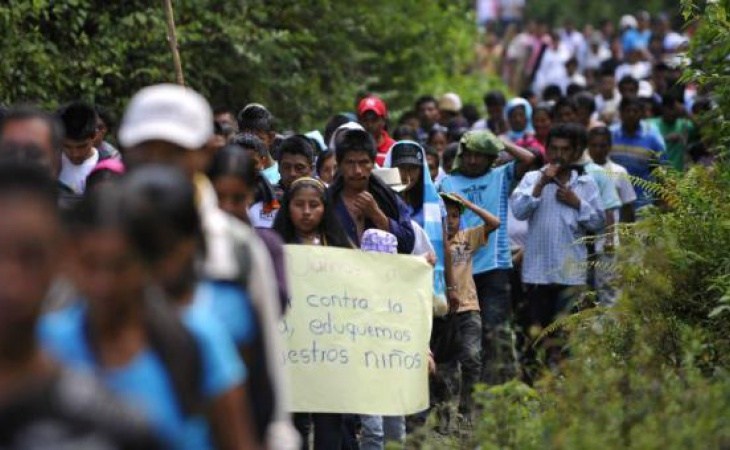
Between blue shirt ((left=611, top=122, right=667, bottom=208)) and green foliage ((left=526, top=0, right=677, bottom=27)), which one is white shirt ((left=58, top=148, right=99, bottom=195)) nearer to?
blue shirt ((left=611, top=122, right=667, bottom=208))

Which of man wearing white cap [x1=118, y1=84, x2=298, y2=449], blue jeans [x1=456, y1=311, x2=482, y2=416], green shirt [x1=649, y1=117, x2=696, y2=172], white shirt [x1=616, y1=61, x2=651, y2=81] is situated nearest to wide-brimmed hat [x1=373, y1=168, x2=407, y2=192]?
blue jeans [x1=456, y1=311, x2=482, y2=416]

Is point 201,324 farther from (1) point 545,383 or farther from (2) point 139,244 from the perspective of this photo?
(1) point 545,383

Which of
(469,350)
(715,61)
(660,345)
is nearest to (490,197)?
(469,350)

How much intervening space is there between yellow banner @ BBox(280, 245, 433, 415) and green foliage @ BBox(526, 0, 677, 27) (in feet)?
101

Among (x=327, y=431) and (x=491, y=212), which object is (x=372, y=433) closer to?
(x=327, y=431)

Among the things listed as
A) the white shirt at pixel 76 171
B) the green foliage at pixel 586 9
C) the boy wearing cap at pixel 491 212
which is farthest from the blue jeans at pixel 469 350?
the green foliage at pixel 586 9

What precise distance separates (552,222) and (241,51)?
393cm

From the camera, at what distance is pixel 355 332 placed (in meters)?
9.31

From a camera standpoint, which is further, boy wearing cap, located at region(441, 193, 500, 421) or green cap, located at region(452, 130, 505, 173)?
green cap, located at region(452, 130, 505, 173)

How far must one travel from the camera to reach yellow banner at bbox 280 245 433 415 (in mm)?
9125

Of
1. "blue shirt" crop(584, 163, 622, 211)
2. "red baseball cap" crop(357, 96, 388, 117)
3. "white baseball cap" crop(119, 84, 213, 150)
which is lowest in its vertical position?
"white baseball cap" crop(119, 84, 213, 150)

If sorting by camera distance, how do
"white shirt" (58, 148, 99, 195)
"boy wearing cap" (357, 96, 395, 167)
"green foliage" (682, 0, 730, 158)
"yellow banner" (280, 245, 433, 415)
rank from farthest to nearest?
"boy wearing cap" (357, 96, 395, 167) → "green foliage" (682, 0, 730, 158) → "white shirt" (58, 148, 99, 195) → "yellow banner" (280, 245, 433, 415)

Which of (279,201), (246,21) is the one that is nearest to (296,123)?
(246,21)

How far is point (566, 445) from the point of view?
6.25 meters
